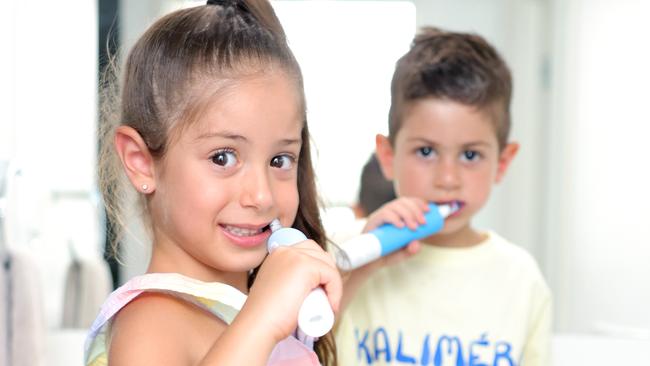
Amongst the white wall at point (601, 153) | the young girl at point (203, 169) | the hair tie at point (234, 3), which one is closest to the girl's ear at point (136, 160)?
the young girl at point (203, 169)

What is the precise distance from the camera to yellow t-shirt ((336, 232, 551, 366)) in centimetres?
82

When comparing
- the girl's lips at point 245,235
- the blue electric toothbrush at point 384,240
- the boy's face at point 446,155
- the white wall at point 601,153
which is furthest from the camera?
the white wall at point 601,153

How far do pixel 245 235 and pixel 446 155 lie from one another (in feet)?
1.17

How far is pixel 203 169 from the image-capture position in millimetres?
496

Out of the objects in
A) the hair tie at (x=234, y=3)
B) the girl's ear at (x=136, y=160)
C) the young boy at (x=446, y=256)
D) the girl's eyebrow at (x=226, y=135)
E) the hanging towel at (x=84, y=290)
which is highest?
the hair tie at (x=234, y=3)

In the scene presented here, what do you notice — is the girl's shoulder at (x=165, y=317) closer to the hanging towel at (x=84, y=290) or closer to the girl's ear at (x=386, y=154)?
the girl's ear at (x=386, y=154)

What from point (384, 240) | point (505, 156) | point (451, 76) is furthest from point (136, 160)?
point (505, 156)

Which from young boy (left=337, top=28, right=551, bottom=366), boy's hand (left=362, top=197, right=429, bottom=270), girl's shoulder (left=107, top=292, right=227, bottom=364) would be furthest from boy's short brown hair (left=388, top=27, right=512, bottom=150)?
girl's shoulder (left=107, top=292, right=227, bottom=364)

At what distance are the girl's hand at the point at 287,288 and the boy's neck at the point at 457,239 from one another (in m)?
0.46

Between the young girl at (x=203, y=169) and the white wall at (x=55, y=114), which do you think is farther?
the white wall at (x=55, y=114)

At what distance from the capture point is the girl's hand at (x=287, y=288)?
424 mm

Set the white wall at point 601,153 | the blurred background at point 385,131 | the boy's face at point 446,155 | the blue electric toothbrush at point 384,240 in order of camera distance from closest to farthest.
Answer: the blue electric toothbrush at point 384,240
the boy's face at point 446,155
the blurred background at point 385,131
the white wall at point 601,153

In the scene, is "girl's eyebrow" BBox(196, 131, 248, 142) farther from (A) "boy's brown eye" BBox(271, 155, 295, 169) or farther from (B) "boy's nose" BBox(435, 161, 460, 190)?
(B) "boy's nose" BBox(435, 161, 460, 190)

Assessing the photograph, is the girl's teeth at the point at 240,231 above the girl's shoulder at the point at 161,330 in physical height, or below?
above
